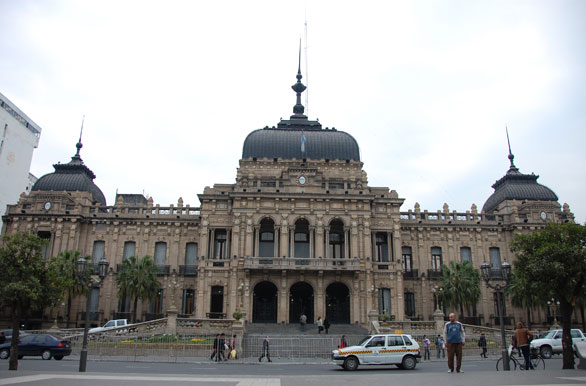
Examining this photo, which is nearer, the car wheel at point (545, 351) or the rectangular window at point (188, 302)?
the car wheel at point (545, 351)

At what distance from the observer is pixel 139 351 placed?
3141 cm

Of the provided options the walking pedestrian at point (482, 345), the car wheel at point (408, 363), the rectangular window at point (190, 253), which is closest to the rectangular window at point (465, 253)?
the walking pedestrian at point (482, 345)

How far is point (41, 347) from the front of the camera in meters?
29.4

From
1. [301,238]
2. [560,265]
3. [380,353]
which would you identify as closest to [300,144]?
[301,238]

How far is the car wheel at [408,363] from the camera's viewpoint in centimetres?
2397

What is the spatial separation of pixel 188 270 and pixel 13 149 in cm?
3577

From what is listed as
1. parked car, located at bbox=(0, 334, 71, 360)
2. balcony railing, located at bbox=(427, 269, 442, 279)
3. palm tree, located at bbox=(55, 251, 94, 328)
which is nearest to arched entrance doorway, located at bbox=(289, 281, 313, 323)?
balcony railing, located at bbox=(427, 269, 442, 279)

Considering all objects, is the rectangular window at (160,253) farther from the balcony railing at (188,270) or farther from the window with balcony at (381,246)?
the window with balcony at (381,246)

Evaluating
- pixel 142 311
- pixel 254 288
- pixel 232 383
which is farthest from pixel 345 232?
pixel 232 383

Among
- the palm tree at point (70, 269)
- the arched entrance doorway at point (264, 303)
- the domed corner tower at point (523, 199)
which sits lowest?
the arched entrance doorway at point (264, 303)

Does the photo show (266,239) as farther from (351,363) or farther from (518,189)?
(518,189)

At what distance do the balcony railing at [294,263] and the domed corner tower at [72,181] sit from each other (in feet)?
72.2

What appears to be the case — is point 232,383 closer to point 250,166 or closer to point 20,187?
point 250,166

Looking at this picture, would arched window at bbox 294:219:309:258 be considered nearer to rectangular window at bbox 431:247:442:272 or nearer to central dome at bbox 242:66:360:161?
central dome at bbox 242:66:360:161
